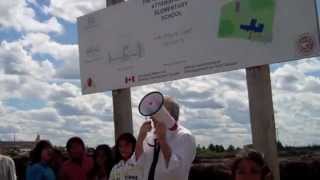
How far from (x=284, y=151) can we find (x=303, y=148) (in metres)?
0.68

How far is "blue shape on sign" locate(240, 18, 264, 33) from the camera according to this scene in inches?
243

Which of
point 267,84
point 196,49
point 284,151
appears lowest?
point 284,151

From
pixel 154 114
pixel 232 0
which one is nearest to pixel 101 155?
pixel 232 0

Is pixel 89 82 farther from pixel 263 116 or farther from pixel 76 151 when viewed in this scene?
pixel 263 116

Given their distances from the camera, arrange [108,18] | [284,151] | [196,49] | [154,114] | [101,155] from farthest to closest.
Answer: [284,151] < [108,18] < [196,49] < [101,155] < [154,114]

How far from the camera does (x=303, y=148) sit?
11430mm

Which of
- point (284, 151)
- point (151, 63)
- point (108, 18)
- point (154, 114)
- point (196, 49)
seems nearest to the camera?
point (154, 114)

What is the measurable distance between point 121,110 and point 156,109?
4681 mm

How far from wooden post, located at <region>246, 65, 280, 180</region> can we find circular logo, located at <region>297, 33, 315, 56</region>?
478 mm

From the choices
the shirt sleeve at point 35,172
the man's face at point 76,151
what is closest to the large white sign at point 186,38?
the man's face at point 76,151

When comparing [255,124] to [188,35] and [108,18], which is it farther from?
[108,18]

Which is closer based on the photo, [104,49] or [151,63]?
[151,63]

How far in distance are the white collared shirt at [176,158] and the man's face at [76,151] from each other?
2.14 meters

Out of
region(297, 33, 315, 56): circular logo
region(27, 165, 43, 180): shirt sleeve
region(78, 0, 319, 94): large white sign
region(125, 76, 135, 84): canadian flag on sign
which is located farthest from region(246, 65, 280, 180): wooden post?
region(27, 165, 43, 180): shirt sleeve
